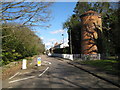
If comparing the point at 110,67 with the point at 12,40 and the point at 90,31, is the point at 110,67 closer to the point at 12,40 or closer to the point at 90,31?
the point at 12,40

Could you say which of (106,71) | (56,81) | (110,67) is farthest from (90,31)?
(56,81)

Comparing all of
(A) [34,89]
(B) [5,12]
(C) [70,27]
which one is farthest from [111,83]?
(C) [70,27]

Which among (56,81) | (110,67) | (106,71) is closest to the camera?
(56,81)

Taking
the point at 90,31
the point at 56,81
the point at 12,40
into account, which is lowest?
the point at 56,81

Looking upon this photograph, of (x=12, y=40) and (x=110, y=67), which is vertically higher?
(x=12, y=40)

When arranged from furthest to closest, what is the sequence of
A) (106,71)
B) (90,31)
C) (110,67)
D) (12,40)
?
(90,31) < (12,40) < (110,67) < (106,71)

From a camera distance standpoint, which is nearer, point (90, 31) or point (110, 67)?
point (110, 67)

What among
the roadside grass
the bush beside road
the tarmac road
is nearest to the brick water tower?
the roadside grass

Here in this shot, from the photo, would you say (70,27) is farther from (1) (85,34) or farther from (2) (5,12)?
(2) (5,12)

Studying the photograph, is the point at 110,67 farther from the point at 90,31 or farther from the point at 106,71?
the point at 90,31

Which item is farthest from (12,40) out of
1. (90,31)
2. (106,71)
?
(90,31)

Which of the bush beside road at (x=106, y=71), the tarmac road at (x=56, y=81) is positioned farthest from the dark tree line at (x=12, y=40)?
the bush beside road at (x=106, y=71)

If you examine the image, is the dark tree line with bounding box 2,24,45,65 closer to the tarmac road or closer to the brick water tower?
the tarmac road

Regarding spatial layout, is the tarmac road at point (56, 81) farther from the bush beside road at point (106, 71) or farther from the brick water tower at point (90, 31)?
the brick water tower at point (90, 31)
